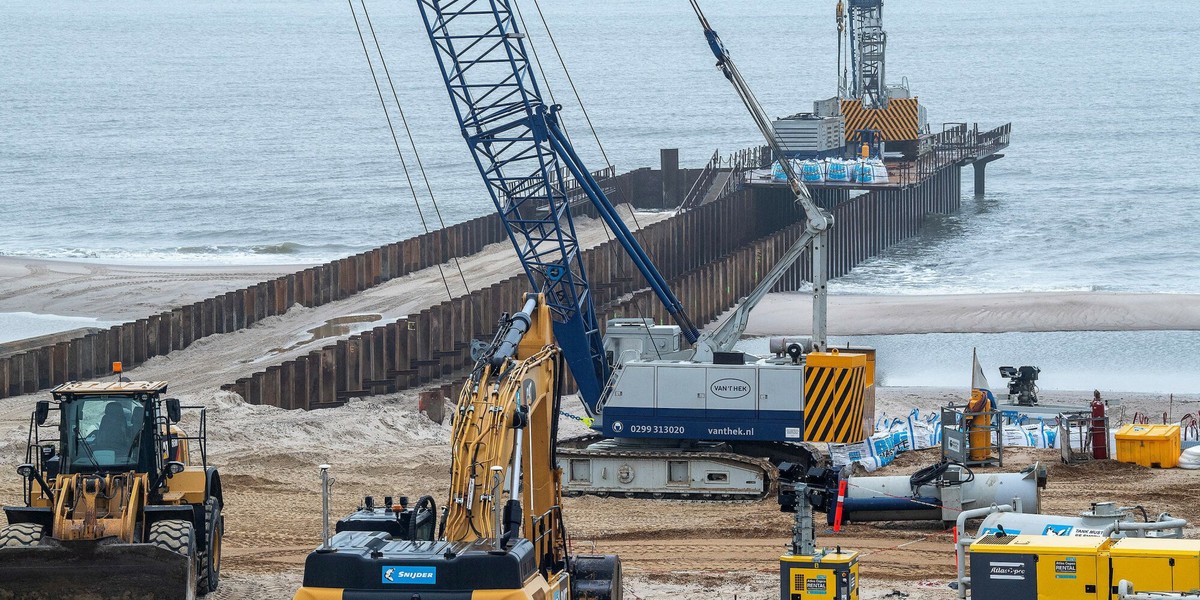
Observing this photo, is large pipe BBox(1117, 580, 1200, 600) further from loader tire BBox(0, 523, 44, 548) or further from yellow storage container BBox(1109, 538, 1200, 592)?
loader tire BBox(0, 523, 44, 548)

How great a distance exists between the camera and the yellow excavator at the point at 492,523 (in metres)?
11.5

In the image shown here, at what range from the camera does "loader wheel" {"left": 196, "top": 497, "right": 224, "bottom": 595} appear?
58.3 ft

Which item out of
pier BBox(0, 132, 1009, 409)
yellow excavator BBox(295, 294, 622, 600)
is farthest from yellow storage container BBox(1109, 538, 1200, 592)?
pier BBox(0, 132, 1009, 409)

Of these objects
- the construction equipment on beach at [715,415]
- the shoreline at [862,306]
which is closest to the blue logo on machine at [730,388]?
the construction equipment on beach at [715,415]

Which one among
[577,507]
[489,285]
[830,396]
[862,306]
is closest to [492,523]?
[577,507]

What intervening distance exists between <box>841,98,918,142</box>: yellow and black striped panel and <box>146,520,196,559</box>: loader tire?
51.2m

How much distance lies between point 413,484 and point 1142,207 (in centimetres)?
6321

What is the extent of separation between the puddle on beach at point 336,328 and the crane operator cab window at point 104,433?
21713mm

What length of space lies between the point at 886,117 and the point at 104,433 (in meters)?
51.8

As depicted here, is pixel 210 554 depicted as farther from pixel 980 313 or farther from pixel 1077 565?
pixel 980 313

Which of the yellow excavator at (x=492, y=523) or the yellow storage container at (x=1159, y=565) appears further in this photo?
the yellow storage container at (x=1159, y=565)

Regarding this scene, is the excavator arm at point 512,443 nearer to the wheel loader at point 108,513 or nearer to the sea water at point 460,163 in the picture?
the wheel loader at point 108,513

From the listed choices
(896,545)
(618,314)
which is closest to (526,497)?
(896,545)

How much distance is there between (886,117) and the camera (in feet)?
214
